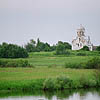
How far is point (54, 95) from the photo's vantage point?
51.6m

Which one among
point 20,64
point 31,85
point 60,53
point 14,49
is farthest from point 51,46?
point 31,85

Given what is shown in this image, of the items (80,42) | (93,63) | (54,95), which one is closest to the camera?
(54,95)

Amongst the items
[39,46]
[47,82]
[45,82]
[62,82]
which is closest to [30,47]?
[39,46]

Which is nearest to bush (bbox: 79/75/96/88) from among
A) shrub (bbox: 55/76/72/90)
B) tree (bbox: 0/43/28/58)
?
shrub (bbox: 55/76/72/90)

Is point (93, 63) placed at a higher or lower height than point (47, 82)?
higher

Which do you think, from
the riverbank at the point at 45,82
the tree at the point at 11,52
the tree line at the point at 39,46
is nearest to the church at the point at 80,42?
the tree line at the point at 39,46

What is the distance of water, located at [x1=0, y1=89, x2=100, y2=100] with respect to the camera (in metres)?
50.2

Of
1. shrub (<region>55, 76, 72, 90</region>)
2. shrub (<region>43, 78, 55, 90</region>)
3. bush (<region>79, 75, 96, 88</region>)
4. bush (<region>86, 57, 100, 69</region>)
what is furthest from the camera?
bush (<region>86, 57, 100, 69</region>)

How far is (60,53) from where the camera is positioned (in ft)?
359

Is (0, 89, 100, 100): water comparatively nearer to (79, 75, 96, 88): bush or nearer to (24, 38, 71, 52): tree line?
(79, 75, 96, 88): bush

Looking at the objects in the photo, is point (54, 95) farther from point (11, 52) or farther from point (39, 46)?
point (39, 46)

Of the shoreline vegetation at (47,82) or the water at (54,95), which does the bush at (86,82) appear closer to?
the shoreline vegetation at (47,82)

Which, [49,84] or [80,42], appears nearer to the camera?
[49,84]

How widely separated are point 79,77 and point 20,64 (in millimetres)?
19553
